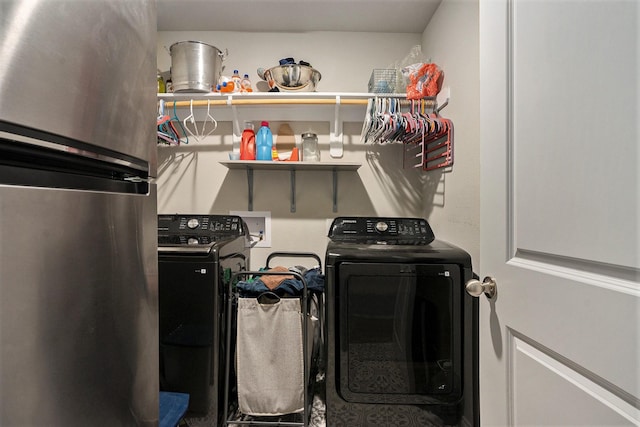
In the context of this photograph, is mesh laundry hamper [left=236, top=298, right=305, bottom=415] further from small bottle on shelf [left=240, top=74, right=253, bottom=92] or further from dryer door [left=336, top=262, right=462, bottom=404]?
small bottle on shelf [left=240, top=74, right=253, bottom=92]

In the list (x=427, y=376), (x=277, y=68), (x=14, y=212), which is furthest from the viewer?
(x=277, y=68)

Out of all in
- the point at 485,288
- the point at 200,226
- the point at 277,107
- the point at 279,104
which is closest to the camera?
the point at 485,288

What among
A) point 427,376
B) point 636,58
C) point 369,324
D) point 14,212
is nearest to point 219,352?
point 369,324

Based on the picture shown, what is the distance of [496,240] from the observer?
0.88m

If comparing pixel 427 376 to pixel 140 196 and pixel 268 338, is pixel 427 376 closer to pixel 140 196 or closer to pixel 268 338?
pixel 268 338

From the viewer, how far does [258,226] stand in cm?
254

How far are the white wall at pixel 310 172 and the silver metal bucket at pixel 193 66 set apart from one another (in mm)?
346

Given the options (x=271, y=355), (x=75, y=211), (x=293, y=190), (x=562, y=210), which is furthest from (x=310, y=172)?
(x=75, y=211)

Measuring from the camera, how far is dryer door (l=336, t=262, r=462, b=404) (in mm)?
1575

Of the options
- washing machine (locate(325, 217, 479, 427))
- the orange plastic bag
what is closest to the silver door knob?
washing machine (locate(325, 217, 479, 427))

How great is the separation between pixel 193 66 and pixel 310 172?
3.57ft

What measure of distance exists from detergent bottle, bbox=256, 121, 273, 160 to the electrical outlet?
1.56ft

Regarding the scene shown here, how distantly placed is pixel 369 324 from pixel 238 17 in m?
2.27

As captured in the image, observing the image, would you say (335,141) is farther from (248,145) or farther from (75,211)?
(75,211)
